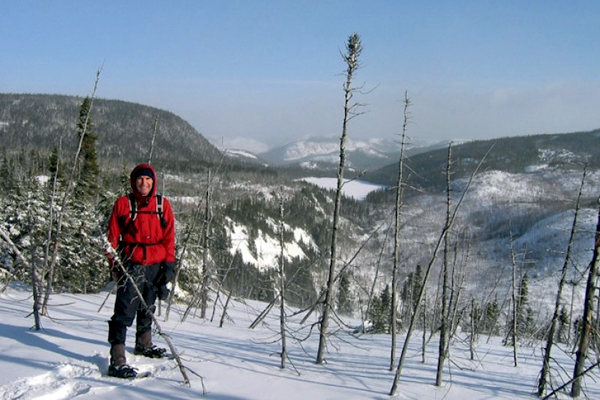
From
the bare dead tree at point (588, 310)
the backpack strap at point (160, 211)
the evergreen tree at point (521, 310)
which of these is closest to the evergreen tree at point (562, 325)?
the evergreen tree at point (521, 310)

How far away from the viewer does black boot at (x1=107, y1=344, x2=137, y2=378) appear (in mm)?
4863

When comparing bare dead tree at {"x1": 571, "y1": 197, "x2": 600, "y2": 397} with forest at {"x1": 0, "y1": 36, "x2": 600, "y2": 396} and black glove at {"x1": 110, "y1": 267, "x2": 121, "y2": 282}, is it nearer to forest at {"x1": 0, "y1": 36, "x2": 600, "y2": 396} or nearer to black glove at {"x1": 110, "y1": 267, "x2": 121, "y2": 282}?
→ forest at {"x1": 0, "y1": 36, "x2": 600, "y2": 396}

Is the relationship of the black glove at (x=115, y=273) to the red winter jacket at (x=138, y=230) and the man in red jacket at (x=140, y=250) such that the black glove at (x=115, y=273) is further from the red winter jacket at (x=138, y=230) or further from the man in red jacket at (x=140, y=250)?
the red winter jacket at (x=138, y=230)

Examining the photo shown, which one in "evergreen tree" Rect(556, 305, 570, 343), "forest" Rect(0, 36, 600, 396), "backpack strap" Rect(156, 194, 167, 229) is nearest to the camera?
"backpack strap" Rect(156, 194, 167, 229)

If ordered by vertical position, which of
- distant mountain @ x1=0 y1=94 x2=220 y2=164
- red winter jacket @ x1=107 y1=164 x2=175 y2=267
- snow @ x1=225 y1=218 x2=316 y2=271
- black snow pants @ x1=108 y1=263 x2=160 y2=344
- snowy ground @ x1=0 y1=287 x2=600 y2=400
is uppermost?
distant mountain @ x1=0 y1=94 x2=220 y2=164

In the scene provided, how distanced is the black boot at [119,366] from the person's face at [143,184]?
193 centimetres

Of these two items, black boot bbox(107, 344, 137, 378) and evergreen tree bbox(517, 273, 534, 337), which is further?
evergreen tree bbox(517, 273, 534, 337)

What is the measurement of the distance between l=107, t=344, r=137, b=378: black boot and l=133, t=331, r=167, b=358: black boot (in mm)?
631

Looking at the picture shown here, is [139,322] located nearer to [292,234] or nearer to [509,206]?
[292,234]

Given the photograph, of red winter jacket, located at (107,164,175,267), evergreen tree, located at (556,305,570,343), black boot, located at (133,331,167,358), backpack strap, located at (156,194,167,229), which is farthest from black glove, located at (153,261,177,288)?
evergreen tree, located at (556,305,570,343)

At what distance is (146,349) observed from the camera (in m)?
5.65

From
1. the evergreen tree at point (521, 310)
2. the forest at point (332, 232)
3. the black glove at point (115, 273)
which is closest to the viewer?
the black glove at point (115, 273)

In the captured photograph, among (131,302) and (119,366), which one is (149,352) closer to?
(119,366)

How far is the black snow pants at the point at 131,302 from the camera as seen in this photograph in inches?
202
